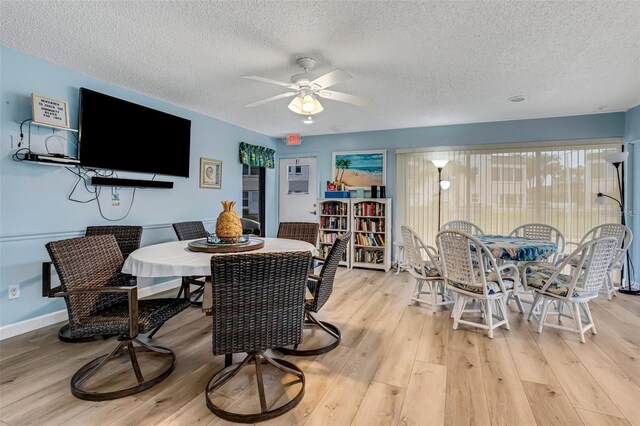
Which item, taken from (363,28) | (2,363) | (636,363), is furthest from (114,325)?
(636,363)

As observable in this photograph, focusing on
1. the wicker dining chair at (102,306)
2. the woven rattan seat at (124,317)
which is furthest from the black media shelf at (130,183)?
the woven rattan seat at (124,317)

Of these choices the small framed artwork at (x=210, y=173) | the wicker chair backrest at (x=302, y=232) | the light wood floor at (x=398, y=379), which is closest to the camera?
the light wood floor at (x=398, y=379)

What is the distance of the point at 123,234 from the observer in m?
3.13

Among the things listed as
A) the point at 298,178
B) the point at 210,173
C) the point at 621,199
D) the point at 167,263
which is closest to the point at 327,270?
the point at 167,263

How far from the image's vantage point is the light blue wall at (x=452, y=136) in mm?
4391

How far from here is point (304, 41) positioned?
2.41m

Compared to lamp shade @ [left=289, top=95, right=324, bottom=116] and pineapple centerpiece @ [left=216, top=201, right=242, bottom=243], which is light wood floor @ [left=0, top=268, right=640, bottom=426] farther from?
lamp shade @ [left=289, top=95, right=324, bottom=116]

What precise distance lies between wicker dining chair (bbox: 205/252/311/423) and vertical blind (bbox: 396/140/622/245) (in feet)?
13.1

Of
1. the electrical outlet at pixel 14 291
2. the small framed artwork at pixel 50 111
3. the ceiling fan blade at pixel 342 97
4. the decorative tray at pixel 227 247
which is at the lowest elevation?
the electrical outlet at pixel 14 291

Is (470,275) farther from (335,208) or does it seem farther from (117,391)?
(335,208)

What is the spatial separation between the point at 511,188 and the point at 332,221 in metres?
2.89

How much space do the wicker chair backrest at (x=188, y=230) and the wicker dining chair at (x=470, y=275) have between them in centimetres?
278

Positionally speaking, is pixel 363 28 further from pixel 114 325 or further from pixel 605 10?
pixel 114 325

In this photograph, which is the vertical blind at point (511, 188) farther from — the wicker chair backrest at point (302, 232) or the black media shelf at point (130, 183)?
the black media shelf at point (130, 183)
